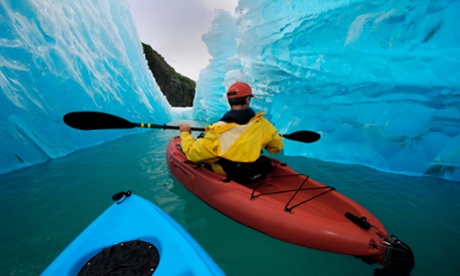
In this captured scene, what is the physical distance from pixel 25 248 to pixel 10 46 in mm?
5209

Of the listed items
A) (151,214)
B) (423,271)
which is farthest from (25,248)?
(423,271)

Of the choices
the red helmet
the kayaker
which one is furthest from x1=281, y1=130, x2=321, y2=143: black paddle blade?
the red helmet

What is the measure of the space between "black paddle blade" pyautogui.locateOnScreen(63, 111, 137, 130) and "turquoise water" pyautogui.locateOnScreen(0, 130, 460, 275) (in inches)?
42.2

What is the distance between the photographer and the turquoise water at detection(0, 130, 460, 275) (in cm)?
217

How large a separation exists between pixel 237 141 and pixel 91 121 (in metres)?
2.27

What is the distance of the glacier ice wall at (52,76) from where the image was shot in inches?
202

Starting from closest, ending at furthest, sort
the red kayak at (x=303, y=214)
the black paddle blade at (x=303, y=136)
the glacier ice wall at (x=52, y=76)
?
the red kayak at (x=303, y=214), the black paddle blade at (x=303, y=136), the glacier ice wall at (x=52, y=76)

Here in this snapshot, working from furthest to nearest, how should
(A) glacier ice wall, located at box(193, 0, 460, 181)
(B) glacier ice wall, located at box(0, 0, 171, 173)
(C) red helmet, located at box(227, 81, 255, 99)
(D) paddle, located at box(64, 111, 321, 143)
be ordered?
(B) glacier ice wall, located at box(0, 0, 171, 173)
(A) glacier ice wall, located at box(193, 0, 460, 181)
(D) paddle, located at box(64, 111, 321, 143)
(C) red helmet, located at box(227, 81, 255, 99)

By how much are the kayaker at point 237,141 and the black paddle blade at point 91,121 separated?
1.29 meters

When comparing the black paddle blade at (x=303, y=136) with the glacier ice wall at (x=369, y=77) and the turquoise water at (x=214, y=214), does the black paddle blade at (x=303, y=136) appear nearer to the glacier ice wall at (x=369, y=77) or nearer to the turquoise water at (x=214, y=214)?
the turquoise water at (x=214, y=214)

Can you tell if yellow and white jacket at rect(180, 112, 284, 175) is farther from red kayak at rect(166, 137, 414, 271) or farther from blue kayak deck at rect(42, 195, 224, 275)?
blue kayak deck at rect(42, 195, 224, 275)

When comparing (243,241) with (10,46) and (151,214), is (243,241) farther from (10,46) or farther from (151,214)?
(10,46)

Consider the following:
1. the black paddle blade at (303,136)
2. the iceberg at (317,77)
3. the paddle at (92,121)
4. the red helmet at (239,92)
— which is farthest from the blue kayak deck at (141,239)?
the iceberg at (317,77)

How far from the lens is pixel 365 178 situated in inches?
169
